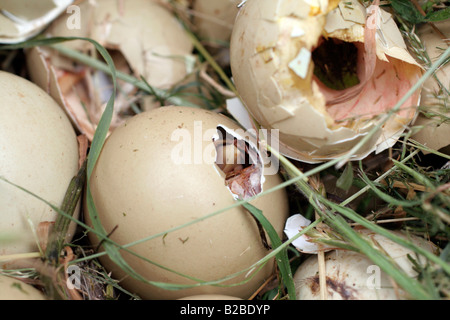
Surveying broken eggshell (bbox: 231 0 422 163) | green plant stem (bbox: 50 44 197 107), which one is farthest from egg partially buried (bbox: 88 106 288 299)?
green plant stem (bbox: 50 44 197 107)

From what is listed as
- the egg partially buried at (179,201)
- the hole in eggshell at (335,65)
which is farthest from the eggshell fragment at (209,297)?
the hole in eggshell at (335,65)

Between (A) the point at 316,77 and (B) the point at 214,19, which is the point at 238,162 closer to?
(A) the point at 316,77

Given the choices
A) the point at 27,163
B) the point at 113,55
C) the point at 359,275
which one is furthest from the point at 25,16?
the point at 359,275

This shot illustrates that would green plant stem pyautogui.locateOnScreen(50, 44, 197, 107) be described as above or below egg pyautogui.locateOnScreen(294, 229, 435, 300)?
above

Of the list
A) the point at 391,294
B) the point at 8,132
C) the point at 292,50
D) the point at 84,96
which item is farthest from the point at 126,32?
the point at 391,294

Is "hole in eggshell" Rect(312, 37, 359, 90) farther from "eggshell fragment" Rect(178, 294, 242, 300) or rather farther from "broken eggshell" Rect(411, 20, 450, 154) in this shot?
"eggshell fragment" Rect(178, 294, 242, 300)

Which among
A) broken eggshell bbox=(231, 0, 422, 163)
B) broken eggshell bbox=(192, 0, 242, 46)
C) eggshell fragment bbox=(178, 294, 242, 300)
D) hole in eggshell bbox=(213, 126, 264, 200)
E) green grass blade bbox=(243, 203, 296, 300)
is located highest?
broken eggshell bbox=(192, 0, 242, 46)

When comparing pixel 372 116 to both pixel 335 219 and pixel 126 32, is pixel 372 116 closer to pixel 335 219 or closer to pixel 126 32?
pixel 335 219
